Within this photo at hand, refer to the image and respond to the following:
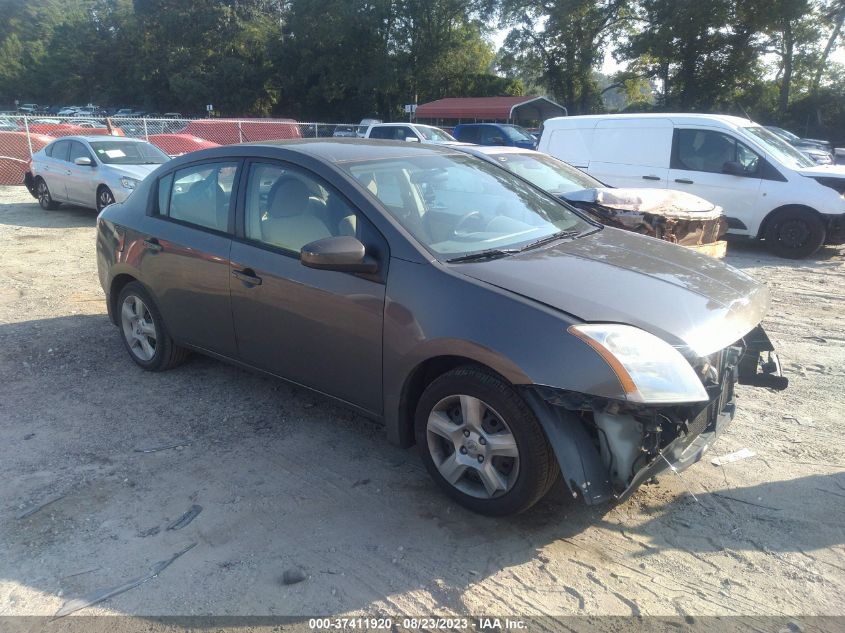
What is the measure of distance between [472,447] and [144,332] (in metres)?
3.06

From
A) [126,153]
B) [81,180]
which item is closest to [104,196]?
[81,180]

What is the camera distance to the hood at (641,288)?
3.00m

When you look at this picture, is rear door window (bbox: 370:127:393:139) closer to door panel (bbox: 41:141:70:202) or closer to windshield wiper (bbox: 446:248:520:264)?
door panel (bbox: 41:141:70:202)

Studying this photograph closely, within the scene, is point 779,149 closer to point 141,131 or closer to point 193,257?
point 193,257

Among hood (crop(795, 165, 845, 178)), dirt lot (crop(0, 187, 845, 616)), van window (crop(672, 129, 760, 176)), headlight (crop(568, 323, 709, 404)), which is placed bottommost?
dirt lot (crop(0, 187, 845, 616))

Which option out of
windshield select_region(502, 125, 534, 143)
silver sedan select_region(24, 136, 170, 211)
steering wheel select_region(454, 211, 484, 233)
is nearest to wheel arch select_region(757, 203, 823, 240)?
steering wheel select_region(454, 211, 484, 233)

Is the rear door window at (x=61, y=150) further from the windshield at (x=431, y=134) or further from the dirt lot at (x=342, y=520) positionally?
the windshield at (x=431, y=134)

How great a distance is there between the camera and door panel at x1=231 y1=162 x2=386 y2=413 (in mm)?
3506

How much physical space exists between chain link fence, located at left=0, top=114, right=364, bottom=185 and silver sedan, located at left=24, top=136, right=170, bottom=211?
436cm

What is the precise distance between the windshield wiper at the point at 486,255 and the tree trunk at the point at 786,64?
Answer: 1631 inches

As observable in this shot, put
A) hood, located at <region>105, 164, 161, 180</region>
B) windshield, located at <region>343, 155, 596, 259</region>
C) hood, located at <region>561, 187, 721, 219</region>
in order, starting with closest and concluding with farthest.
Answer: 1. windshield, located at <region>343, 155, 596, 259</region>
2. hood, located at <region>561, 187, 721, 219</region>
3. hood, located at <region>105, 164, 161, 180</region>

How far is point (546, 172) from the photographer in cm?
838

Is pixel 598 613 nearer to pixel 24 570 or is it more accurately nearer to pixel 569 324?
pixel 569 324

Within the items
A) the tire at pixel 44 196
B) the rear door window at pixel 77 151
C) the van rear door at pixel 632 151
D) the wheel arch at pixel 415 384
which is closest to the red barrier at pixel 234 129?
the tire at pixel 44 196
